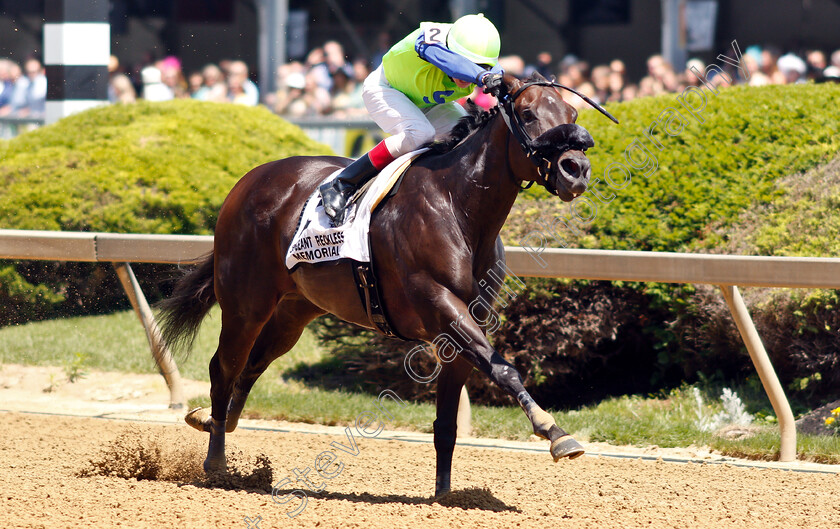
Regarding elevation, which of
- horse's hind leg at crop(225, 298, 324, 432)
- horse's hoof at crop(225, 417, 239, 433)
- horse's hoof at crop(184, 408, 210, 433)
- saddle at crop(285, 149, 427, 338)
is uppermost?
saddle at crop(285, 149, 427, 338)

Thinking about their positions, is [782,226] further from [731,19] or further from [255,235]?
[731,19]

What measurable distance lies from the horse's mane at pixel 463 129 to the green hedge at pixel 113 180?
3.76 metres

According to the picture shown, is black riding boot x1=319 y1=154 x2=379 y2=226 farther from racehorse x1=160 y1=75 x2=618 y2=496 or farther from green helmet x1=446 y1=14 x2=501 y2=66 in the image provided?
green helmet x1=446 y1=14 x2=501 y2=66

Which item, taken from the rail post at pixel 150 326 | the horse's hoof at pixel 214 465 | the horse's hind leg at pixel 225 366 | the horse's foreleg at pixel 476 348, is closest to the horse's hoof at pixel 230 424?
the horse's hind leg at pixel 225 366

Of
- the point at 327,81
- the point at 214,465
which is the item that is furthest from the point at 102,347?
the point at 327,81

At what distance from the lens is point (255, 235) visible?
15.8 ft

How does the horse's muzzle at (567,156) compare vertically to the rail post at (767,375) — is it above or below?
above

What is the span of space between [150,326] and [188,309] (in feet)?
2.86

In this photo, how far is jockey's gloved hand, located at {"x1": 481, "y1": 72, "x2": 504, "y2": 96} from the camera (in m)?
3.97

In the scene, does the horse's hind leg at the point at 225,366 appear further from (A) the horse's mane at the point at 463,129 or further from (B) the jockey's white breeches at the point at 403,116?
(A) the horse's mane at the point at 463,129

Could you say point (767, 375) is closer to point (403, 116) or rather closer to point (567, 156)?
point (567, 156)

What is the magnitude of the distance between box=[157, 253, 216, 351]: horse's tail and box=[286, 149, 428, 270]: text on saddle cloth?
99 centimetres

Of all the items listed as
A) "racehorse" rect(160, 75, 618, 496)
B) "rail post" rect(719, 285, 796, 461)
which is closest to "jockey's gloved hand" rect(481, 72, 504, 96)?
"racehorse" rect(160, 75, 618, 496)

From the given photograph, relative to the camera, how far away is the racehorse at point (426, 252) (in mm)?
3826
